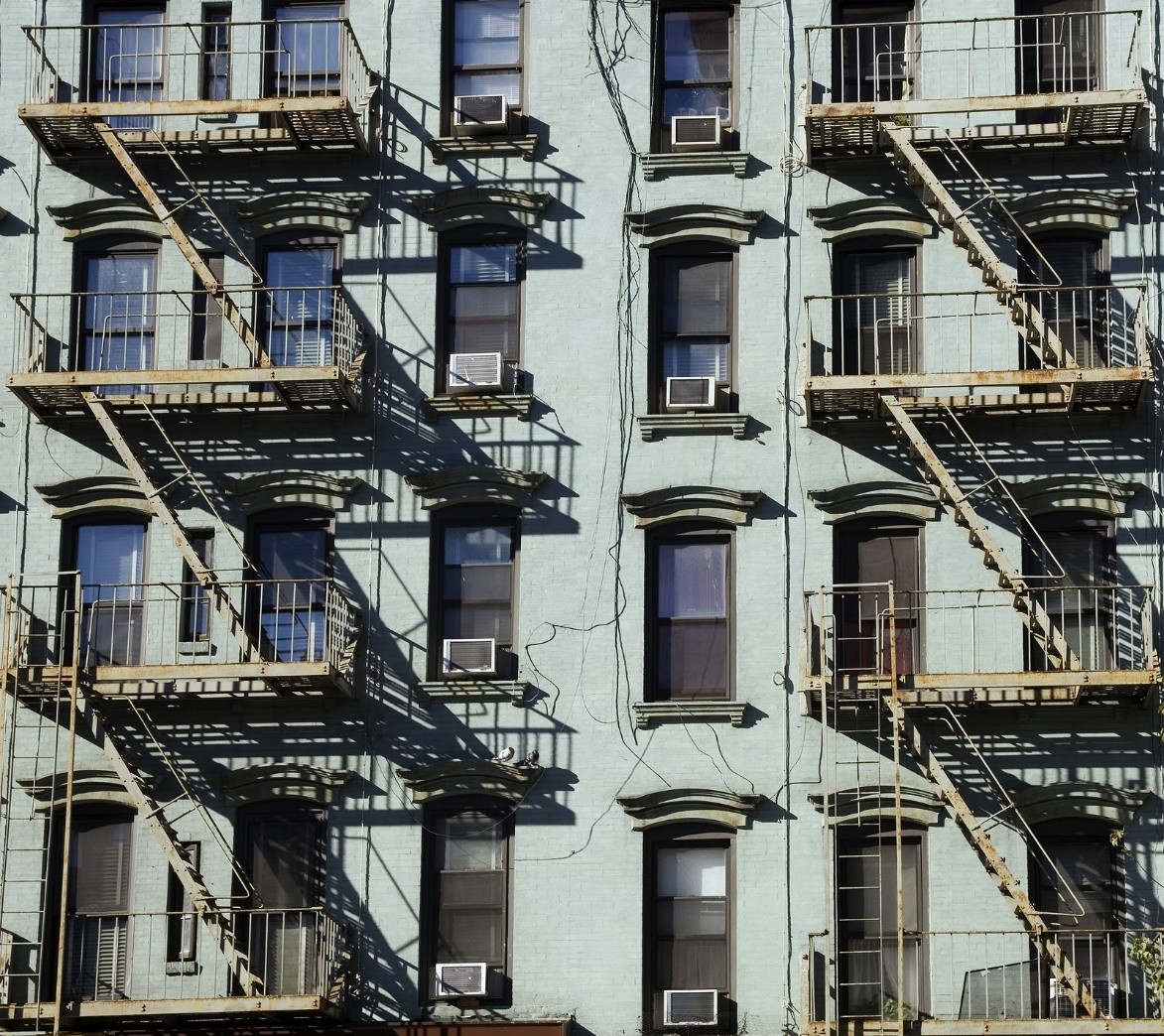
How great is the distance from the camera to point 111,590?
24969 mm

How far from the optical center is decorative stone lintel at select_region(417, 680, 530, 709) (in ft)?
79.0

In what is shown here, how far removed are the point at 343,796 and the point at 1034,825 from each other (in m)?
6.91

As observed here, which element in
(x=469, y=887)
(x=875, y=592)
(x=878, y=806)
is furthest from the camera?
(x=875, y=592)

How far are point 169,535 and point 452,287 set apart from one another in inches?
159

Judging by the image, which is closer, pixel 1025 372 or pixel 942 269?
pixel 1025 372

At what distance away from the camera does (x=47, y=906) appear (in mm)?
24109

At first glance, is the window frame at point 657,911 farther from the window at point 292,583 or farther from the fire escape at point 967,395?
the window at point 292,583

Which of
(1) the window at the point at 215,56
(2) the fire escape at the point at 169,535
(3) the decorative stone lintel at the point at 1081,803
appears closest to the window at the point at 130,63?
(2) the fire escape at the point at 169,535

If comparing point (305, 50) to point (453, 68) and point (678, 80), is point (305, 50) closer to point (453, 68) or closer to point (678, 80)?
point (453, 68)

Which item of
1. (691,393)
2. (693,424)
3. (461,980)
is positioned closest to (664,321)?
(691,393)

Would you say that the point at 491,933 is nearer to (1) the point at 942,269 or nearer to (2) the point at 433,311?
(2) the point at 433,311

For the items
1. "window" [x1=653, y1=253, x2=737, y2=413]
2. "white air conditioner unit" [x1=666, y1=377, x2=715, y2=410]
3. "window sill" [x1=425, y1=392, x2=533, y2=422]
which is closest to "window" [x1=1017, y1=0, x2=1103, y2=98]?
"window" [x1=653, y1=253, x2=737, y2=413]

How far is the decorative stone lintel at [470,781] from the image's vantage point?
23844 millimetres

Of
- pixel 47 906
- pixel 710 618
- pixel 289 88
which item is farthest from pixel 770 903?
pixel 289 88
